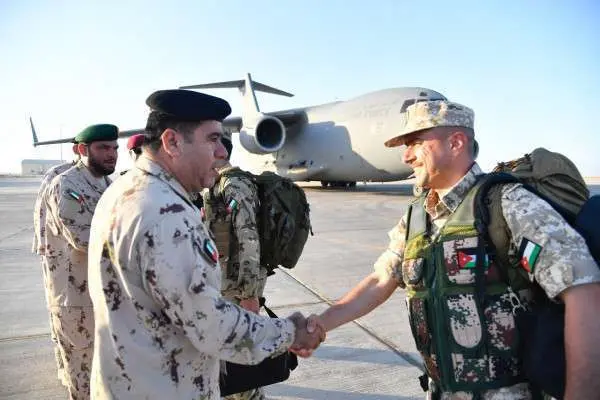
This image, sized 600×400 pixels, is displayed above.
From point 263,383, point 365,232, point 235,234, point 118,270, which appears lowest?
point 365,232

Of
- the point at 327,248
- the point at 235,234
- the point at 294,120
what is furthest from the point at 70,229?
the point at 294,120

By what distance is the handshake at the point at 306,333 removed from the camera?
1875 mm

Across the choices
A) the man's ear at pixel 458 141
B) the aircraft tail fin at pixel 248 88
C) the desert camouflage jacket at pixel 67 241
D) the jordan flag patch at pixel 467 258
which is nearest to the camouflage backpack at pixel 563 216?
the jordan flag patch at pixel 467 258

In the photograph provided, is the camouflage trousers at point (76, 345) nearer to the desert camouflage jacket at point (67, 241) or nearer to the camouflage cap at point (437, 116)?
the desert camouflage jacket at point (67, 241)

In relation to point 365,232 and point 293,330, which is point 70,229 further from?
point 365,232

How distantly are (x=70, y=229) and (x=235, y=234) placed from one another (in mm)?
1104

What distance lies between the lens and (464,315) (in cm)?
172

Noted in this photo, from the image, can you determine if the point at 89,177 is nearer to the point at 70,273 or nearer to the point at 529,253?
the point at 70,273

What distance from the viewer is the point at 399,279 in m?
2.22

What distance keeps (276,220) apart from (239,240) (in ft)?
1.30

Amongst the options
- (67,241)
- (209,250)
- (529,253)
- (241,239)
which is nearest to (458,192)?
(529,253)

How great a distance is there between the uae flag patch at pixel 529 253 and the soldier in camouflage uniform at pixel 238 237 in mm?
1816

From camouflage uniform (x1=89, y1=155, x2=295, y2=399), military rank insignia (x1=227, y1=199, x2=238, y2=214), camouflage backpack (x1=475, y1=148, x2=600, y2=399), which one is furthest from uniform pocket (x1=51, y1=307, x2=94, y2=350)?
camouflage backpack (x1=475, y1=148, x2=600, y2=399)

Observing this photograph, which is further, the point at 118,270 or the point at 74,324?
the point at 74,324
